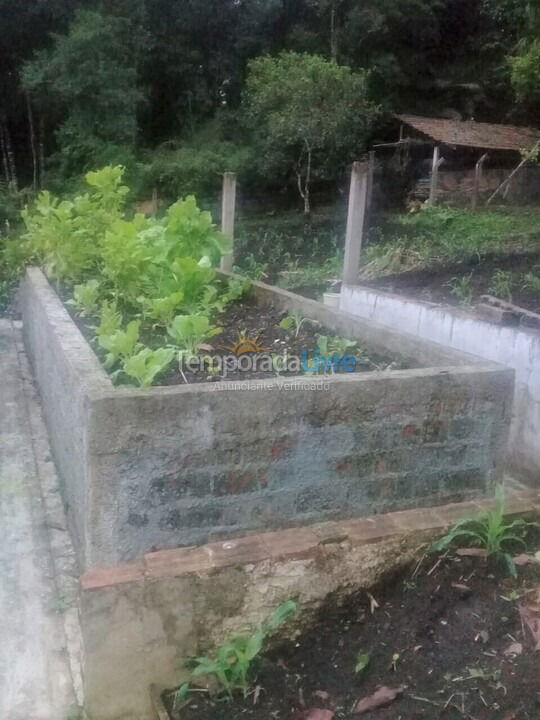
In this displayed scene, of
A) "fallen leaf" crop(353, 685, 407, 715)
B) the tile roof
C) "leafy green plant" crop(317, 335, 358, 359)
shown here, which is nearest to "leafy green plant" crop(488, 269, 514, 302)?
"leafy green plant" crop(317, 335, 358, 359)

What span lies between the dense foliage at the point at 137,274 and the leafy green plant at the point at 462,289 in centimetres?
161

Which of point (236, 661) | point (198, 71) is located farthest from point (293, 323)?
point (198, 71)

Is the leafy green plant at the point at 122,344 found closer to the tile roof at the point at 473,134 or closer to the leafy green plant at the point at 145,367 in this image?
the leafy green plant at the point at 145,367

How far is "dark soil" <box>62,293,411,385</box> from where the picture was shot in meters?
2.84

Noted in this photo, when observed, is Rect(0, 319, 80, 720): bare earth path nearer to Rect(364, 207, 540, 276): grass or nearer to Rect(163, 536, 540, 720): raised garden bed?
Rect(163, 536, 540, 720): raised garden bed

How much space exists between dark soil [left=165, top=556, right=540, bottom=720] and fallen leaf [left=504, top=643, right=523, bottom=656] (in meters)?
0.01

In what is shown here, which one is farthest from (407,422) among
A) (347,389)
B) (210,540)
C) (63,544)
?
(63,544)

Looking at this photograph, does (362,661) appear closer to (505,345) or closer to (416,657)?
(416,657)

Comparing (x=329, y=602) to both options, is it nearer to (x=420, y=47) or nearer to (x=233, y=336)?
(x=233, y=336)

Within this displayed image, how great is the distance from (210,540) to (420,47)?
18.8 m

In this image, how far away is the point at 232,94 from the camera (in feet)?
57.0

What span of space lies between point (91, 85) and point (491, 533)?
46.2ft

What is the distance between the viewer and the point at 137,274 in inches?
157

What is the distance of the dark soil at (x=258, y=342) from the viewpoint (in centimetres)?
284
